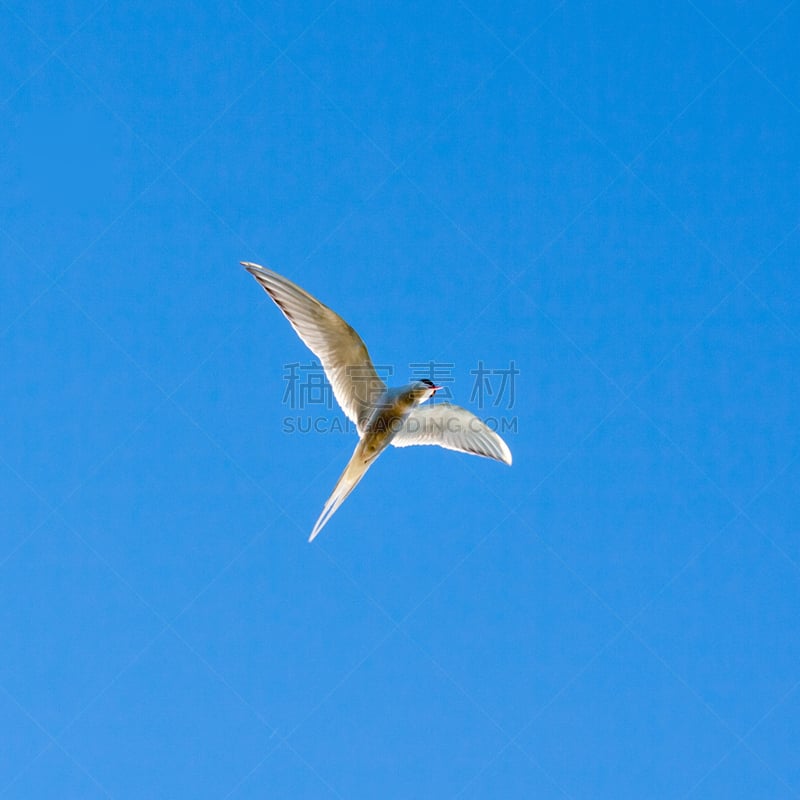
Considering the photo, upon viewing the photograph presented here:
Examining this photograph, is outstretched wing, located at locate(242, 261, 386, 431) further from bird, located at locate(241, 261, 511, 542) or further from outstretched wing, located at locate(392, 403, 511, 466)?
outstretched wing, located at locate(392, 403, 511, 466)

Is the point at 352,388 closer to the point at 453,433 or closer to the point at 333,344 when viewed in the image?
the point at 333,344

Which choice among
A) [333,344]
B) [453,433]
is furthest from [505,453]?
[333,344]

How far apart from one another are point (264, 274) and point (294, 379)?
1.40 m

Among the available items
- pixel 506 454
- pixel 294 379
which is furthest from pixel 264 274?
pixel 506 454

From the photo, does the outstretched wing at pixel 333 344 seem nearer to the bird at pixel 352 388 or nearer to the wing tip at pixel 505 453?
the bird at pixel 352 388

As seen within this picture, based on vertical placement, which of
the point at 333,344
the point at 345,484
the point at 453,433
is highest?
the point at 453,433

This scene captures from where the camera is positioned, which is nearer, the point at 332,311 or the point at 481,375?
the point at 332,311

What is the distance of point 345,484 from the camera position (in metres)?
9.66

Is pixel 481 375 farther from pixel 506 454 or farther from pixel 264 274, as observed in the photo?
pixel 264 274

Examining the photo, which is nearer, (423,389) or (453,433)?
(423,389)

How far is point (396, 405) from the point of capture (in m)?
9.82

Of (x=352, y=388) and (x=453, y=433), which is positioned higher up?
(x=453, y=433)

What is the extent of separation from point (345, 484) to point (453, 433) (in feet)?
5.42

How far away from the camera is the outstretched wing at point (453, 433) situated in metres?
10.5
